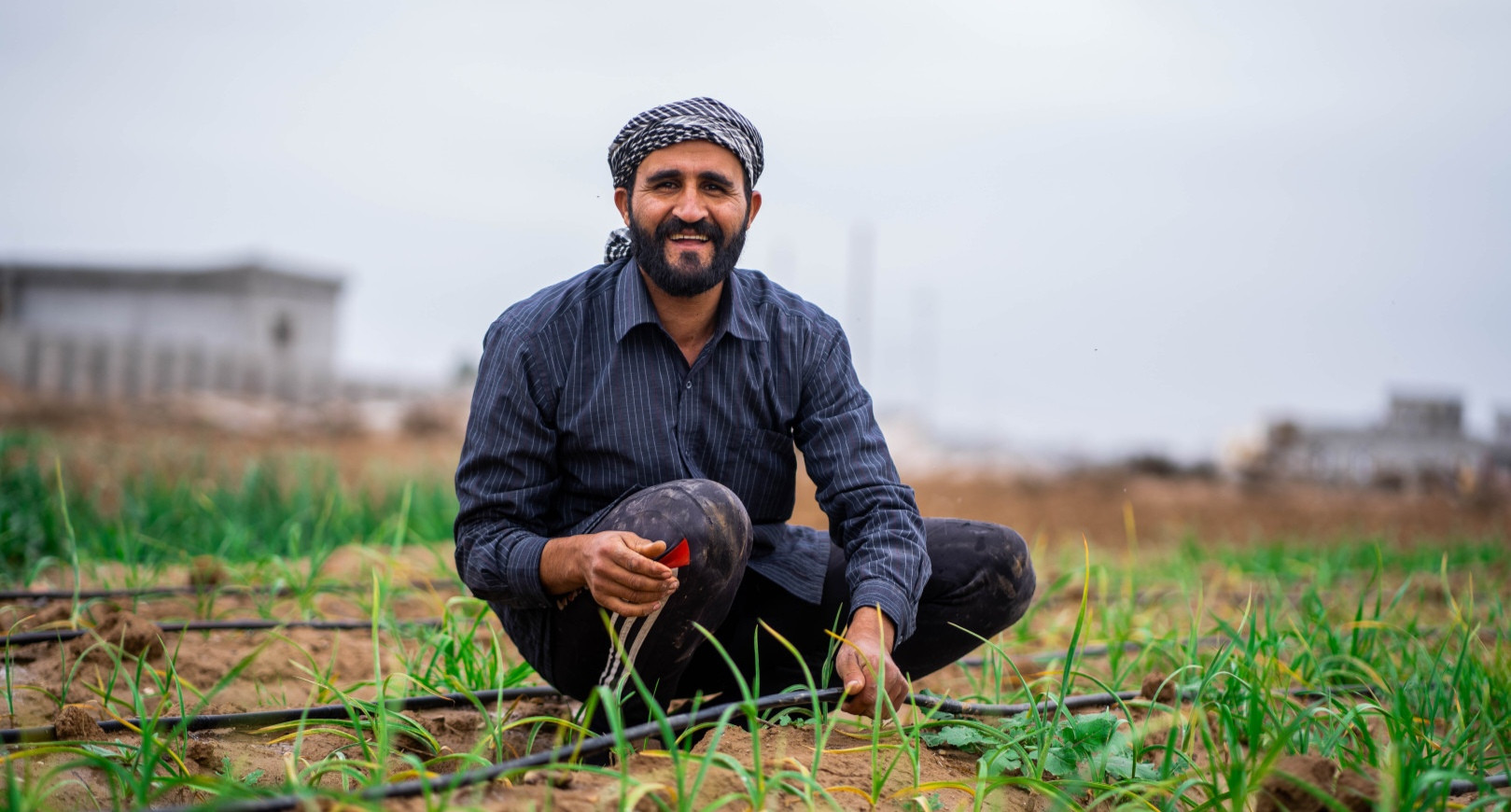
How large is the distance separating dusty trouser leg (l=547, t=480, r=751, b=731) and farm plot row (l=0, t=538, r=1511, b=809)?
14cm

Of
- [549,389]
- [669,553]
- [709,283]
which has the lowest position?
[669,553]

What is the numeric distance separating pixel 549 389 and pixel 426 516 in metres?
3.20

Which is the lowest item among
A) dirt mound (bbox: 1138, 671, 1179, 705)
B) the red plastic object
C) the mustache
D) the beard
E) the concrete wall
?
the concrete wall

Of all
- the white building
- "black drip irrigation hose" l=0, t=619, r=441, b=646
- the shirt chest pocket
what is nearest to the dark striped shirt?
the shirt chest pocket

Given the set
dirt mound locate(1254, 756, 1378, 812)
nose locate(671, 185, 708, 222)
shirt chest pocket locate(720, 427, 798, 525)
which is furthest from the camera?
shirt chest pocket locate(720, 427, 798, 525)

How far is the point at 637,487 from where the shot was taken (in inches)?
83.6

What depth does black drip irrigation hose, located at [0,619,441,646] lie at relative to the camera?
266 centimetres

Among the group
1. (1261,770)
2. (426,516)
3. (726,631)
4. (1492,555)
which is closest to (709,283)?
(726,631)

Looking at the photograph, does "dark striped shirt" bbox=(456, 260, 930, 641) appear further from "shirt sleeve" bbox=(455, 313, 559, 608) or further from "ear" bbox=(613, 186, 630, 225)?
"ear" bbox=(613, 186, 630, 225)

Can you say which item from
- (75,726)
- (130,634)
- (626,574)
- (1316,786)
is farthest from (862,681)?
(130,634)

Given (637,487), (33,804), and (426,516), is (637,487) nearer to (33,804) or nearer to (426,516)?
(33,804)

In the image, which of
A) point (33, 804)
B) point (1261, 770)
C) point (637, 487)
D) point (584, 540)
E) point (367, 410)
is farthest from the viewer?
point (367, 410)

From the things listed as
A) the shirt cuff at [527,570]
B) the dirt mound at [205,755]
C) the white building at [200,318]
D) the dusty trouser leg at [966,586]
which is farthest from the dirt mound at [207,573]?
the white building at [200,318]

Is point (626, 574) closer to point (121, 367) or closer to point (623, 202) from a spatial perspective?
point (623, 202)
